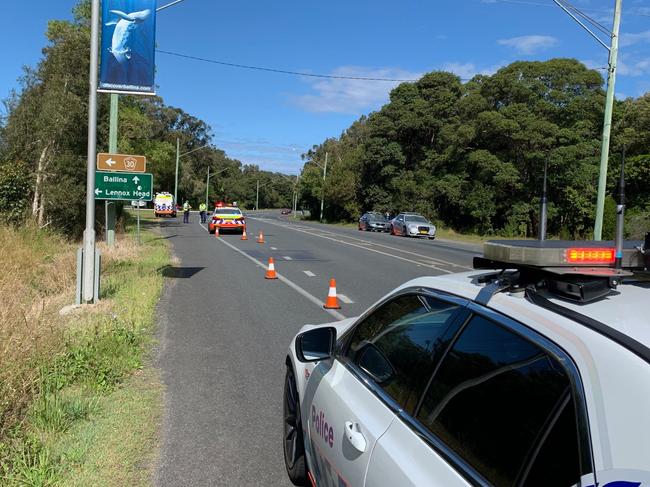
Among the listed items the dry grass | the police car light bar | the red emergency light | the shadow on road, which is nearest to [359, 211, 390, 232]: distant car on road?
the dry grass

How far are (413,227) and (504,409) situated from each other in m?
34.3

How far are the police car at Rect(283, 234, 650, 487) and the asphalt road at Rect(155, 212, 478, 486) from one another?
1.38m

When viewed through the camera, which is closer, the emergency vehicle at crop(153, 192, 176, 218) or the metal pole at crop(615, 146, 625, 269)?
the metal pole at crop(615, 146, 625, 269)

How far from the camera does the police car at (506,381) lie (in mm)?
1427

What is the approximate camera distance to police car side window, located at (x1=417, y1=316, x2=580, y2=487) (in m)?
1.53

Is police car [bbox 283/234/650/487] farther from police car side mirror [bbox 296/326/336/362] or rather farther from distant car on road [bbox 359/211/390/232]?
distant car on road [bbox 359/211/390/232]

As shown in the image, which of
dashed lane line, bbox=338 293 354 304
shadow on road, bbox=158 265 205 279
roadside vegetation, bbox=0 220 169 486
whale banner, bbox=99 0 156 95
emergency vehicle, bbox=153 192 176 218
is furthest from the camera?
emergency vehicle, bbox=153 192 176 218

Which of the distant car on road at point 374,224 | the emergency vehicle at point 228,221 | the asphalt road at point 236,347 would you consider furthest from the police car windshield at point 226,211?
the distant car on road at point 374,224

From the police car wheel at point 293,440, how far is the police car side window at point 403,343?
0.85m

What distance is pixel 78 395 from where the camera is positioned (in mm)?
4926

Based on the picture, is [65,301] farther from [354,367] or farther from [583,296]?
[583,296]

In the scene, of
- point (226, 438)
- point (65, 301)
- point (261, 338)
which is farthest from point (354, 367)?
point (65, 301)

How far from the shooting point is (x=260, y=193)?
16725cm

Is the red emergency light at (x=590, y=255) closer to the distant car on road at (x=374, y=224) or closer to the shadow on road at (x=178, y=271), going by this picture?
the shadow on road at (x=178, y=271)
